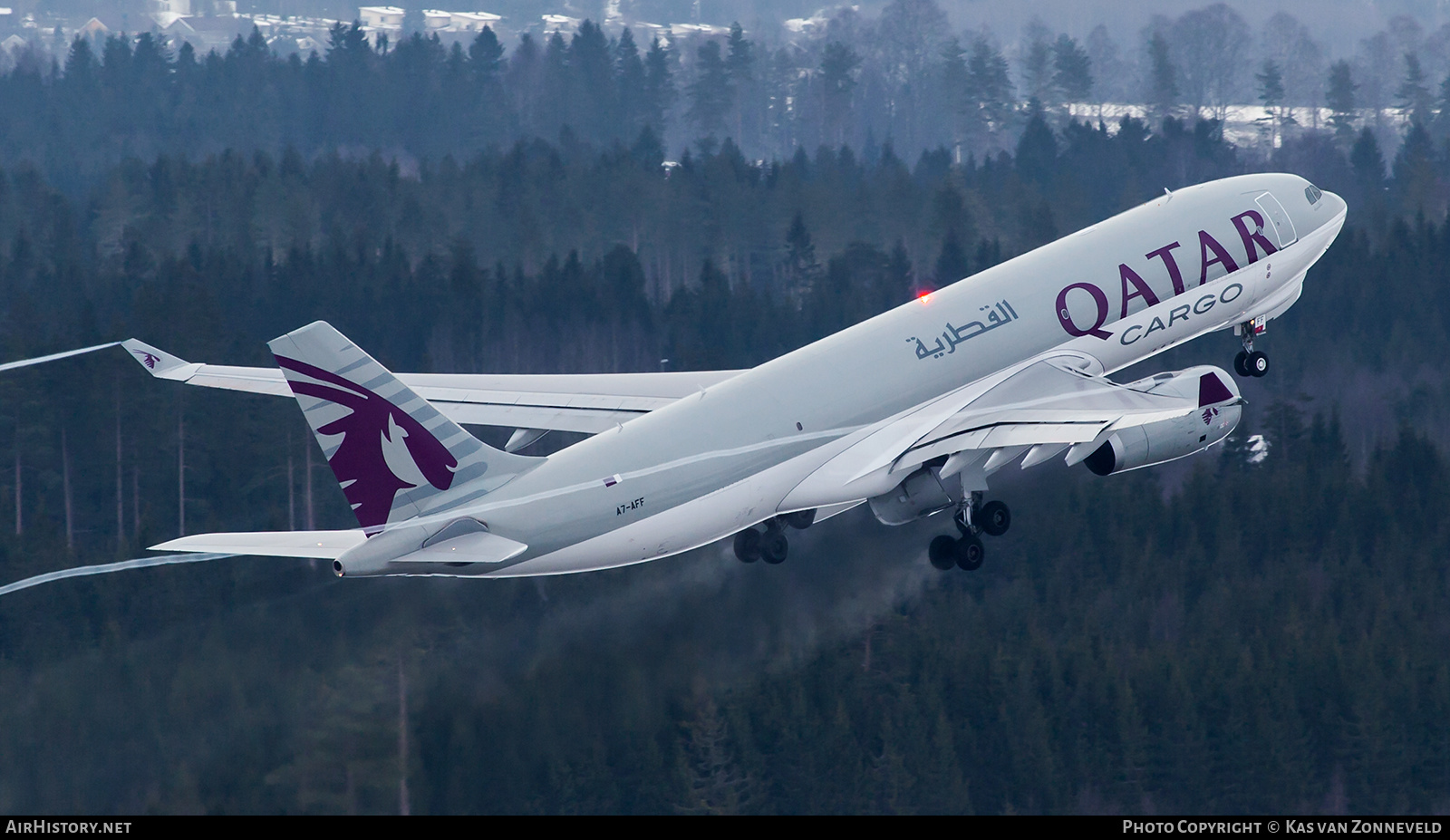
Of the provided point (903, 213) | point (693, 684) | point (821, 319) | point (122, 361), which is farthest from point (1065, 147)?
point (693, 684)

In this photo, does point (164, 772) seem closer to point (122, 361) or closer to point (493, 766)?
point (493, 766)

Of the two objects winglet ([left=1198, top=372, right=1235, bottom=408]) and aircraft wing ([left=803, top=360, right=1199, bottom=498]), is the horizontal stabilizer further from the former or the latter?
winglet ([left=1198, top=372, right=1235, bottom=408])

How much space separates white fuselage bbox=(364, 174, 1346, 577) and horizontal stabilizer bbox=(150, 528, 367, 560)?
1.49 m

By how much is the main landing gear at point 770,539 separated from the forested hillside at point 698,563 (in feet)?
10.2

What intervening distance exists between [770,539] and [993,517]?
4770mm

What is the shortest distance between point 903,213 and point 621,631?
112 meters

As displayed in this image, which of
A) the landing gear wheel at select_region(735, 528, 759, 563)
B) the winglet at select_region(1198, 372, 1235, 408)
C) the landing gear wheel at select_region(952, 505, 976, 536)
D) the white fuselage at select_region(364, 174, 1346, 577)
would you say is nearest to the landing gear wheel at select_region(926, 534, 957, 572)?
the landing gear wheel at select_region(952, 505, 976, 536)

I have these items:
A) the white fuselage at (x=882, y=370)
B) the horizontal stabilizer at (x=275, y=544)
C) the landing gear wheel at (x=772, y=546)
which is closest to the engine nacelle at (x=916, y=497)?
the white fuselage at (x=882, y=370)

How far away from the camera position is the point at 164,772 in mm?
37188

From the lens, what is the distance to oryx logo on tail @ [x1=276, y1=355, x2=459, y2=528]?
31141 millimetres

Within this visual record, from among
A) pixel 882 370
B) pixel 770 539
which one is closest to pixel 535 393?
pixel 770 539

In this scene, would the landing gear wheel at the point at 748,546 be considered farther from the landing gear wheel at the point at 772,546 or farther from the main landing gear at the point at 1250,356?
the main landing gear at the point at 1250,356

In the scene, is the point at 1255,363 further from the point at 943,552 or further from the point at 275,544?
the point at 275,544

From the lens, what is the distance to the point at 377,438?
31812mm
